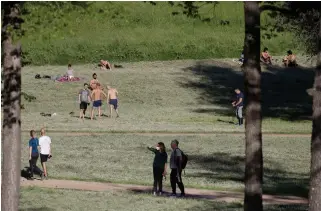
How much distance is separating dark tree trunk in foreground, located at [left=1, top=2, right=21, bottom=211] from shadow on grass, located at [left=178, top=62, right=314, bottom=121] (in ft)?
111

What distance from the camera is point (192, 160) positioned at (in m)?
33.6

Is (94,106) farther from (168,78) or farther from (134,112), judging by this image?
(168,78)

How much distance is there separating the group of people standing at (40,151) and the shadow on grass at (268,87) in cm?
2177

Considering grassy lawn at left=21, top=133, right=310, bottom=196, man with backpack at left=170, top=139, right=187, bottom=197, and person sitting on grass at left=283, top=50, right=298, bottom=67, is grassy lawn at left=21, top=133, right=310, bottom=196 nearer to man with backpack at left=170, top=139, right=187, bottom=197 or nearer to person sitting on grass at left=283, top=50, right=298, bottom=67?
man with backpack at left=170, top=139, right=187, bottom=197

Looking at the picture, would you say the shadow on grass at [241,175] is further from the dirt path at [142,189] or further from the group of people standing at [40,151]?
the group of people standing at [40,151]

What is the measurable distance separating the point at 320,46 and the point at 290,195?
34.4 ft

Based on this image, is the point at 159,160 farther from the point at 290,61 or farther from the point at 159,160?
the point at 290,61

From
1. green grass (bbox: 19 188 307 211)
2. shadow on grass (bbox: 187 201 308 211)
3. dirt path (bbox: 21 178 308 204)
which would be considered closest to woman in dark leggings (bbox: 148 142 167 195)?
green grass (bbox: 19 188 307 211)

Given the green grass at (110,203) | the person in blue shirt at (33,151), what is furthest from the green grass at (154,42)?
the green grass at (110,203)

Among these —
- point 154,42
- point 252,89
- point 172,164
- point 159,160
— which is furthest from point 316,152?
point 154,42

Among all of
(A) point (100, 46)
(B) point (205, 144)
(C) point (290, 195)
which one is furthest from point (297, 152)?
(A) point (100, 46)

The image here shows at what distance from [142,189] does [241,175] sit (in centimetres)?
474

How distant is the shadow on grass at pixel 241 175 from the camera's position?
27625mm

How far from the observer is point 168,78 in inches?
2327
